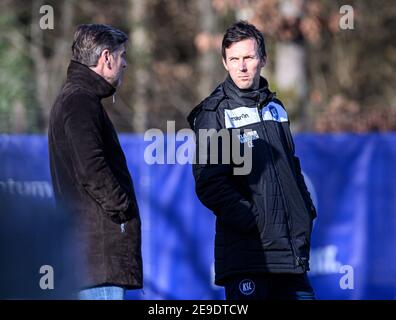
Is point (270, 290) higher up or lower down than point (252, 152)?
lower down

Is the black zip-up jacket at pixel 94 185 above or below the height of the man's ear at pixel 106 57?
below

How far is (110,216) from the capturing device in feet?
16.2

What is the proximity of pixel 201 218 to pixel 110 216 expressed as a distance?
419cm

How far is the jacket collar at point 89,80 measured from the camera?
505 centimetres

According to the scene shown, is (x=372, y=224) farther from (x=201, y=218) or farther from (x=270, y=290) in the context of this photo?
(x=270, y=290)

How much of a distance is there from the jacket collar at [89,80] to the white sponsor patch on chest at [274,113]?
82cm

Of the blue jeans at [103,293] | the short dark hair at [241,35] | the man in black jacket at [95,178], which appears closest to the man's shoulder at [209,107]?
the short dark hair at [241,35]

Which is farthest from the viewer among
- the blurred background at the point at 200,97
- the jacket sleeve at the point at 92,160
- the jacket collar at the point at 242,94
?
the blurred background at the point at 200,97

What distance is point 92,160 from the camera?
4.86m

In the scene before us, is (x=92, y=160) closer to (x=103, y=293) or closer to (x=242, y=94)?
(x=103, y=293)

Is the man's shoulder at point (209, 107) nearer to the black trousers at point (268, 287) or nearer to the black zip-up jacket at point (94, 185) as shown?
the black zip-up jacket at point (94, 185)

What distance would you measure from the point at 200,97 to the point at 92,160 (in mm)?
17817

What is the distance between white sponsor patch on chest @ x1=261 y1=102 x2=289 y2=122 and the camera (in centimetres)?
528

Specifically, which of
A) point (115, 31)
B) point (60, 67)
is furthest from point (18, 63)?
point (115, 31)
